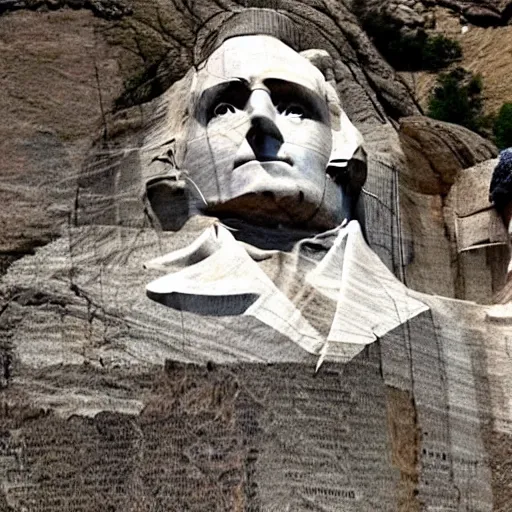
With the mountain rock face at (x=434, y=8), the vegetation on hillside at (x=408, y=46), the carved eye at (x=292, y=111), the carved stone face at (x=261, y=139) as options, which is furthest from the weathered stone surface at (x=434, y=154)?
the mountain rock face at (x=434, y=8)

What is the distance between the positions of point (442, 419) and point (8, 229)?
2148 mm

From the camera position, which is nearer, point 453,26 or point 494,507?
point 494,507

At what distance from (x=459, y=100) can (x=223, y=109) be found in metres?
7.09

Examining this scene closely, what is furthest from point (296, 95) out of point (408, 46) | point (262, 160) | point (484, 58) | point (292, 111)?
point (484, 58)

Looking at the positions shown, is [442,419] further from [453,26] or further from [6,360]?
[453,26]

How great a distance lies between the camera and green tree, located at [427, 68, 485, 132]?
15.4 m

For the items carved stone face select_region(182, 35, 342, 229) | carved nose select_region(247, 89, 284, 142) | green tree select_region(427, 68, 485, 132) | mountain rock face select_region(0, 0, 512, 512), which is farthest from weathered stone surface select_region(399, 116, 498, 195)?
green tree select_region(427, 68, 485, 132)

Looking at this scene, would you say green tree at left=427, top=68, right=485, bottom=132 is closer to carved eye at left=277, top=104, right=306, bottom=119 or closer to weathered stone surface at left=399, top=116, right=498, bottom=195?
weathered stone surface at left=399, top=116, right=498, bottom=195

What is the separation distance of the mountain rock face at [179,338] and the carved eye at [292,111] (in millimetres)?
553

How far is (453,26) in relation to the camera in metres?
19.7

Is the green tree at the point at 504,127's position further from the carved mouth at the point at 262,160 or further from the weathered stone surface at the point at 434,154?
the carved mouth at the point at 262,160

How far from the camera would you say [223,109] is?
920 cm

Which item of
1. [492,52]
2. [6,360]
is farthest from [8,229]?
[492,52]

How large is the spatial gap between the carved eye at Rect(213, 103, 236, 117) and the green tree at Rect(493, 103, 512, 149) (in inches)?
213
